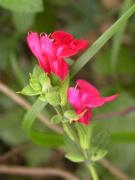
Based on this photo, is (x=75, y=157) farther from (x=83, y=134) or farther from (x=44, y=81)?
(x=44, y=81)

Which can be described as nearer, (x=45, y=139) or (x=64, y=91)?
(x=64, y=91)

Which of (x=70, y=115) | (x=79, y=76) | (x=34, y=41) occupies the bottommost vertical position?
(x=79, y=76)

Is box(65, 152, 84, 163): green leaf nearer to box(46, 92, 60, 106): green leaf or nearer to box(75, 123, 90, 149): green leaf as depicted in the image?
box(75, 123, 90, 149): green leaf

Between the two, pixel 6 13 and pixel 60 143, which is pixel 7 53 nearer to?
pixel 6 13

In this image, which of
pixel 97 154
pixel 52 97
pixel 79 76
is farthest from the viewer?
pixel 79 76

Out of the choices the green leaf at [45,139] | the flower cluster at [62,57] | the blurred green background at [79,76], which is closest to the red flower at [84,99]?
the flower cluster at [62,57]

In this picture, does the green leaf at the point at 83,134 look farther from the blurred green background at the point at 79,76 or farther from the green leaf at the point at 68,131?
the blurred green background at the point at 79,76

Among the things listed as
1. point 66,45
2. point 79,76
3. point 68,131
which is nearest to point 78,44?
point 66,45
